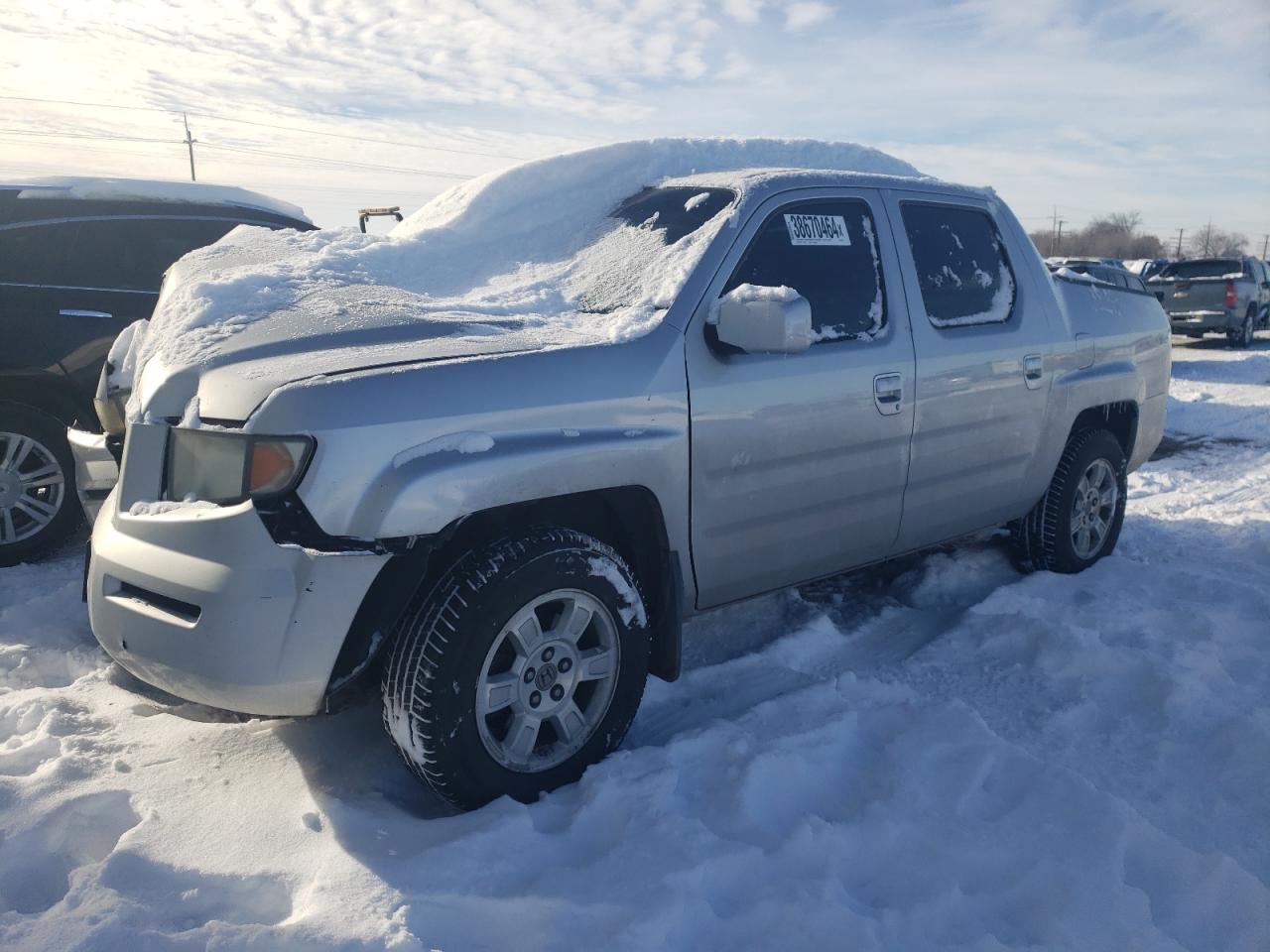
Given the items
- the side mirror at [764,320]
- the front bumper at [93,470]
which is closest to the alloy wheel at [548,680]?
the side mirror at [764,320]

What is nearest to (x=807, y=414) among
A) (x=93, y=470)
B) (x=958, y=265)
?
(x=958, y=265)

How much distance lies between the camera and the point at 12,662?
3.48 metres

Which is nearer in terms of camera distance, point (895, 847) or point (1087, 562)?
point (895, 847)

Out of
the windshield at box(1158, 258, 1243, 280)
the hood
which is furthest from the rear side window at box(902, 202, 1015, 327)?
the windshield at box(1158, 258, 1243, 280)

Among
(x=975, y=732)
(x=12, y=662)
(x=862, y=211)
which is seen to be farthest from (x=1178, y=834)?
(x=12, y=662)

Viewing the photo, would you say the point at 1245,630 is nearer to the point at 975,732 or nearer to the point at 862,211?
the point at 975,732

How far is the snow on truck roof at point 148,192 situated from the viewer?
4945 mm

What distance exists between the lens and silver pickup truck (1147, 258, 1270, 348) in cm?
1727

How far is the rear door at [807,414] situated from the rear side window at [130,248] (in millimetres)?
3432

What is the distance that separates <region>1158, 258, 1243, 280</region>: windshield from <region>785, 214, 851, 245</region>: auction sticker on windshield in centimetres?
1711

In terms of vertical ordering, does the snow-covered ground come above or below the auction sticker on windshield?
below

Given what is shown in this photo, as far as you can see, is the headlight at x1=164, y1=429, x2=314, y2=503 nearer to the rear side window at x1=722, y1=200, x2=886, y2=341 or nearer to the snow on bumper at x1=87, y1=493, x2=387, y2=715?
the snow on bumper at x1=87, y1=493, x2=387, y2=715

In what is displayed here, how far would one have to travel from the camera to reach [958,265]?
407 centimetres

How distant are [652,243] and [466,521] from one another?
1320 millimetres
